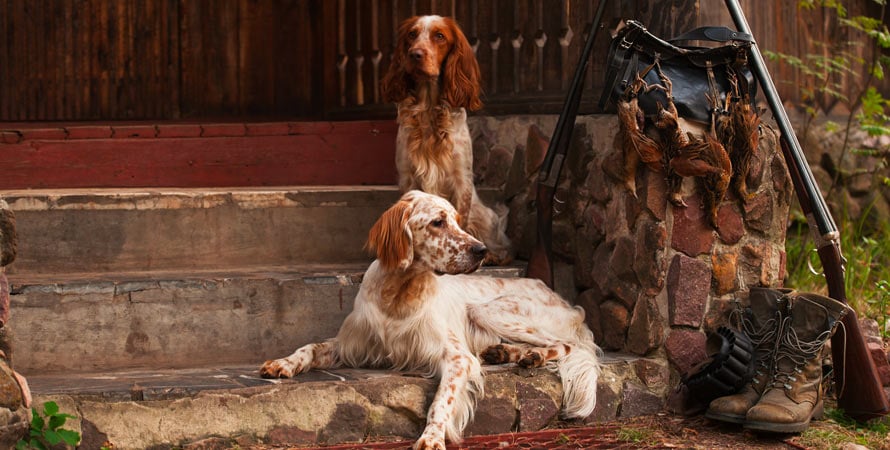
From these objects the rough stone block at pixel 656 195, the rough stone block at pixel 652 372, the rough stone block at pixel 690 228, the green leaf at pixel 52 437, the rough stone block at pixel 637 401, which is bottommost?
the rough stone block at pixel 637 401

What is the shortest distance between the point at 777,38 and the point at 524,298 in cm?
291

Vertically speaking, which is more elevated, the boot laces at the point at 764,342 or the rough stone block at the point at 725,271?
the rough stone block at the point at 725,271

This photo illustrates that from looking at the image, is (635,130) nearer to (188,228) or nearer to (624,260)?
(624,260)

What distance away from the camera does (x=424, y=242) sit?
436 centimetres

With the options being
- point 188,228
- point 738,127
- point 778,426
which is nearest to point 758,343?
point 778,426

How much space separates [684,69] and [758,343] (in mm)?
1221

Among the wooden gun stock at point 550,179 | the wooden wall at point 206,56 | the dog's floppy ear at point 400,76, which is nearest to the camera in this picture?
the wooden gun stock at point 550,179

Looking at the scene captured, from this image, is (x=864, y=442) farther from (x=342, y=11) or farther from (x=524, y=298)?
(x=342, y=11)

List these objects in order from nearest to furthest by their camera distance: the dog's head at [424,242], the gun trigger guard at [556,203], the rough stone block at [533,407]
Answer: the dog's head at [424,242] < the rough stone block at [533,407] < the gun trigger guard at [556,203]

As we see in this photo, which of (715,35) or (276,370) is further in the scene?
(715,35)

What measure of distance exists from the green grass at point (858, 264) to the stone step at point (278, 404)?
1891 millimetres

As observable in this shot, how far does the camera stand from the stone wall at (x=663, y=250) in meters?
4.77

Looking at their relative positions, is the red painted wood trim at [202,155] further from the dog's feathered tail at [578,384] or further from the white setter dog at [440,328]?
the dog's feathered tail at [578,384]

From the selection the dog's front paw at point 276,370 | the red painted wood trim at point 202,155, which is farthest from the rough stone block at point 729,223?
the red painted wood trim at point 202,155
